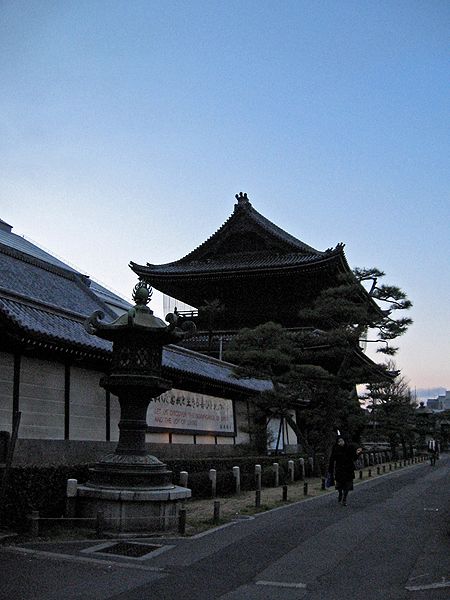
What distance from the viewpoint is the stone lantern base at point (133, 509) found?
12.4 meters

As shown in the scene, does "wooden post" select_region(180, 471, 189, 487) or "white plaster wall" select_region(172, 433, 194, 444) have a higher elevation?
"white plaster wall" select_region(172, 433, 194, 444)

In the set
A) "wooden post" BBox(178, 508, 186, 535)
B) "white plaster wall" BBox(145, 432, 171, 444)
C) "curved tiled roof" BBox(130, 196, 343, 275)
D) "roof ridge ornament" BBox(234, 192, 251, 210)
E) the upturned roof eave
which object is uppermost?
"roof ridge ornament" BBox(234, 192, 251, 210)

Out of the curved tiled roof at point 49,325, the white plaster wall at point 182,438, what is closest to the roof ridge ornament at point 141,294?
the curved tiled roof at point 49,325

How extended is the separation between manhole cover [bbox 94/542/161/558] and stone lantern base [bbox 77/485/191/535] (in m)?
1.01

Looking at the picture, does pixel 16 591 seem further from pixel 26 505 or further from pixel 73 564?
pixel 26 505

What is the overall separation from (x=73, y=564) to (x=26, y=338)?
700cm

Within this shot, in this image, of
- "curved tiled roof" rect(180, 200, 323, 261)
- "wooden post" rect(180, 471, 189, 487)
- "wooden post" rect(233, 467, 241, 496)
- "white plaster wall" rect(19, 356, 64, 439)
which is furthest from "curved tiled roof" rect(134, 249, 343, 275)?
"white plaster wall" rect(19, 356, 64, 439)

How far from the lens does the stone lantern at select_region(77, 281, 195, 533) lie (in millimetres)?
12500

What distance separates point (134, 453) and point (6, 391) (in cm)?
439

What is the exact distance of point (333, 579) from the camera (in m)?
8.70

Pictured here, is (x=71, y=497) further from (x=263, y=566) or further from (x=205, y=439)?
(x=205, y=439)

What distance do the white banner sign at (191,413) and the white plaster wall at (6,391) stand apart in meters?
6.71

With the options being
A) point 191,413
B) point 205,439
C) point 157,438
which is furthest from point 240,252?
point 157,438

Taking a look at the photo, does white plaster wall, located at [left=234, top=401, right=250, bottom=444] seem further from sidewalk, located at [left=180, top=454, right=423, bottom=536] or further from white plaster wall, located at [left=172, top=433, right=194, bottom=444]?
sidewalk, located at [left=180, top=454, right=423, bottom=536]
